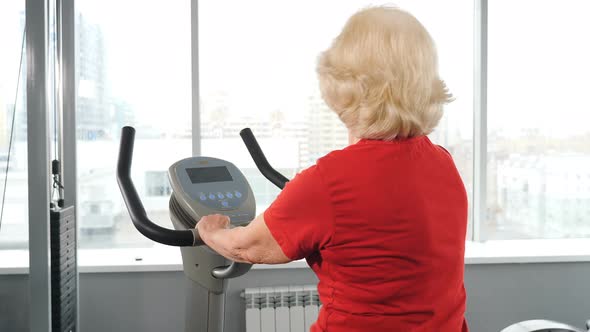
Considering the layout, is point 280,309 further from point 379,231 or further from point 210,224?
point 379,231

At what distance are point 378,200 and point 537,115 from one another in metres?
2.53

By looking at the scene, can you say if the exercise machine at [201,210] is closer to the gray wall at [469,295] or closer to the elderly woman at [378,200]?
the elderly woman at [378,200]

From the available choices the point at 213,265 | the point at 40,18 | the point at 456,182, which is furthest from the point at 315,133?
the point at 456,182

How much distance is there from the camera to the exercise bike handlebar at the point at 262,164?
1662mm

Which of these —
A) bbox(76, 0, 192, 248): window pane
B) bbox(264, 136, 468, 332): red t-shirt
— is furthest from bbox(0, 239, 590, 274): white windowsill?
bbox(264, 136, 468, 332): red t-shirt

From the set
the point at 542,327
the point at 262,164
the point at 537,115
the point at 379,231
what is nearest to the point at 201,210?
the point at 262,164

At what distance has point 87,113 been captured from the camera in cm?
309

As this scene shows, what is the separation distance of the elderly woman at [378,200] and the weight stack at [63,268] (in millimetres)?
1548

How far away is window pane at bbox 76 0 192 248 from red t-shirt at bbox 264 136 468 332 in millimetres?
2130

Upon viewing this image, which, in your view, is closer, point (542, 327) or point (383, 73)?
point (383, 73)

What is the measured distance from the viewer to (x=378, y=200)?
1025 mm

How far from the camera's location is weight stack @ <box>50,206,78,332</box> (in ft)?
7.88

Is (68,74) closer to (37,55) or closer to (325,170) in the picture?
(37,55)

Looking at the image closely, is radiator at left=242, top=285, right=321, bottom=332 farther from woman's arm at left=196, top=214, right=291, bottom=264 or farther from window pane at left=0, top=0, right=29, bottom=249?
woman's arm at left=196, top=214, right=291, bottom=264
